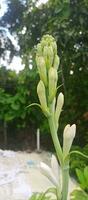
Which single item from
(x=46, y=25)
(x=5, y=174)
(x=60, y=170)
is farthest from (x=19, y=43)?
(x=60, y=170)

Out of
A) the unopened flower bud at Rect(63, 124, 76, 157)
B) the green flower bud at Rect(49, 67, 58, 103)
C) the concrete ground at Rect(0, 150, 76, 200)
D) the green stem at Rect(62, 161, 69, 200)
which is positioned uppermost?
the concrete ground at Rect(0, 150, 76, 200)

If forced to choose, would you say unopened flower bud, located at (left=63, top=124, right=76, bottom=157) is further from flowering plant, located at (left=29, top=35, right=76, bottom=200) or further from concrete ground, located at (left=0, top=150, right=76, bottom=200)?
concrete ground, located at (left=0, top=150, right=76, bottom=200)

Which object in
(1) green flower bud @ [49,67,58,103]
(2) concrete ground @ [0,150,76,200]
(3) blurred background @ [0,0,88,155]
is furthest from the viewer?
(3) blurred background @ [0,0,88,155]

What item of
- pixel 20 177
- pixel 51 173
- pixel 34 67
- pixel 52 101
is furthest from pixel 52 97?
pixel 34 67

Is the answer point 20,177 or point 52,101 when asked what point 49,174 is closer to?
point 52,101

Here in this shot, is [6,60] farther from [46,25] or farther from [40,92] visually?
[40,92]

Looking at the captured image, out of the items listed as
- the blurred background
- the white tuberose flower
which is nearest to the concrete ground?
the blurred background

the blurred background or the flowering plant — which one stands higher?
the blurred background
